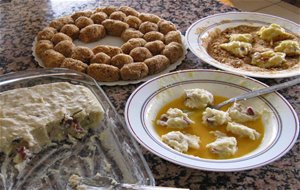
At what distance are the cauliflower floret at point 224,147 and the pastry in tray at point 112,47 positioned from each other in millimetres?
335

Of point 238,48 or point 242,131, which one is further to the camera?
point 238,48

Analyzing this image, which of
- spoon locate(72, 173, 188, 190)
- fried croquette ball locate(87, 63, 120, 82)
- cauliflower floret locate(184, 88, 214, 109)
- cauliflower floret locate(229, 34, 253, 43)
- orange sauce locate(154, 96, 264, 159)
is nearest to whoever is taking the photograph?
spoon locate(72, 173, 188, 190)

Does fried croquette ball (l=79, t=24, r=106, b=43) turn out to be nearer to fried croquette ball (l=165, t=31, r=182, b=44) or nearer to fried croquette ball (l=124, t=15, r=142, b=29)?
fried croquette ball (l=124, t=15, r=142, b=29)

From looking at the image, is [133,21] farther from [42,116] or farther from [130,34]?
[42,116]

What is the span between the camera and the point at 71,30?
4.39 feet

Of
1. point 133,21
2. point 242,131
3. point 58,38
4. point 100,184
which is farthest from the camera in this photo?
point 133,21

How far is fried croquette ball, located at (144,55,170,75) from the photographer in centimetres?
118

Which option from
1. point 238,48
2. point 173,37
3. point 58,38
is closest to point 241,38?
point 238,48

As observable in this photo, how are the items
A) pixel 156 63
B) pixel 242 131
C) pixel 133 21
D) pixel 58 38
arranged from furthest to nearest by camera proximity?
pixel 133 21
pixel 58 38
pixel 156 63
pixel 242 131

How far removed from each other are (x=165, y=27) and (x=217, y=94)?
366mm

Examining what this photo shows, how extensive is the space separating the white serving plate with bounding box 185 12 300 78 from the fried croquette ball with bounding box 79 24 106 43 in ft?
0.86

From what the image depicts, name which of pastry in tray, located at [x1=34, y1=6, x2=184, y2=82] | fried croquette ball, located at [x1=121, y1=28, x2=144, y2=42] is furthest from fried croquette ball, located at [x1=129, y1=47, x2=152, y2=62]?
fried croquette ball, located at [x1=121, y1=28, x2=144, y2=42]

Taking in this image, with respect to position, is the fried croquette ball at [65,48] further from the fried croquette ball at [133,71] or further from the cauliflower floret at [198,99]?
the cauliflower floret at [198,99]

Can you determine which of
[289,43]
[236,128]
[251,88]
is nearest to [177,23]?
[289,43]
